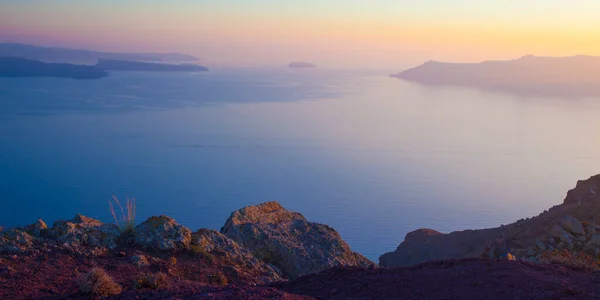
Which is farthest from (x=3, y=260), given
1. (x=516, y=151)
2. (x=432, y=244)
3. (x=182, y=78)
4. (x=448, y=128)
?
(x=182, y=78)

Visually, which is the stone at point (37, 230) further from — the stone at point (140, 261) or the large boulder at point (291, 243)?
the large boulder at point (291, 243)

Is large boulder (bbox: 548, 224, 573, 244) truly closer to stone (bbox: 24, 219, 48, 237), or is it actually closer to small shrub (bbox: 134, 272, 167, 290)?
small shrub (bbox: 134, 272, 167, 290)

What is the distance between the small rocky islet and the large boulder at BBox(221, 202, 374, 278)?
2cm

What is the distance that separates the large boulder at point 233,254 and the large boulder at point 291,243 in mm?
532

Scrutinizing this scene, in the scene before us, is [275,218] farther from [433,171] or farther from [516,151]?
[516,151]

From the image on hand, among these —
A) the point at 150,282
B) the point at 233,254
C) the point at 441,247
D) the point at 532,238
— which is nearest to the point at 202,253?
the point at 233,254

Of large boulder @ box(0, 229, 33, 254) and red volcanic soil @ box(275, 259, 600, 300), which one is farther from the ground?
red volcanic soil @ box(275, 259, 600, 300)

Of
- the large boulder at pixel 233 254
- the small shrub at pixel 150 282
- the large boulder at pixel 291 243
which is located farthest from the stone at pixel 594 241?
the small shrub at pixel 150 282

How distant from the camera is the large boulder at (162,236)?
8508 millimetres

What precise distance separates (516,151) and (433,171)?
9092mm

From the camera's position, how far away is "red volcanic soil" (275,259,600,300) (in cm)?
621

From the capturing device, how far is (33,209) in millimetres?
22203

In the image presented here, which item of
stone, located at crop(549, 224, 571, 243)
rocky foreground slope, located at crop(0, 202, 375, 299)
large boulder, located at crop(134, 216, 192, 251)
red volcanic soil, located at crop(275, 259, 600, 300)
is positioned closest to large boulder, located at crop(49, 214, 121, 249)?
rocky foreground slope, located at crop(0, 202, 375, 299)

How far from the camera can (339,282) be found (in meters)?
7.14
